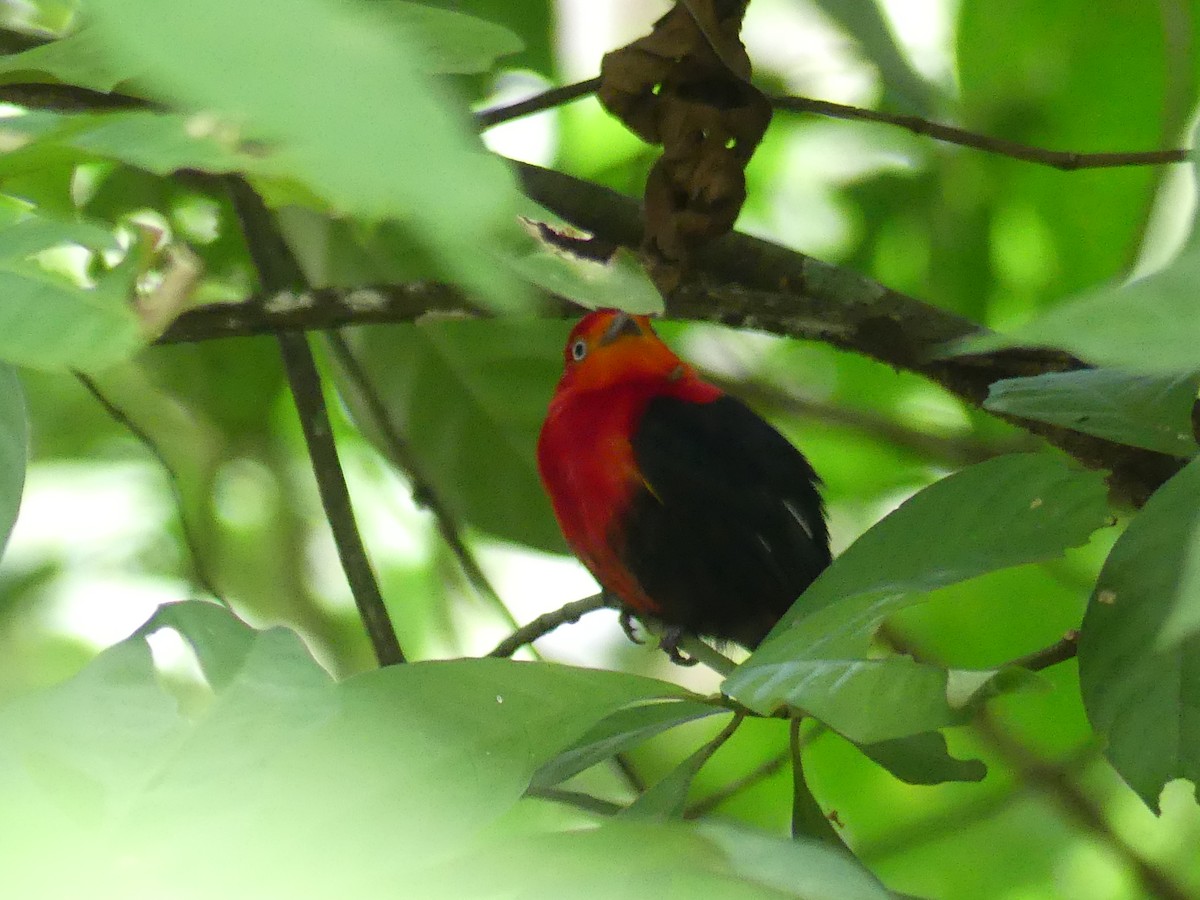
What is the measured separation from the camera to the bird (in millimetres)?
1244

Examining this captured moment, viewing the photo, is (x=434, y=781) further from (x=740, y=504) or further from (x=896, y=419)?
(x=896, y=419)

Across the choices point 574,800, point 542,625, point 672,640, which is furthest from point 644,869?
point 672,640

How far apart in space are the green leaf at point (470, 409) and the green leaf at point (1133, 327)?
106 cm

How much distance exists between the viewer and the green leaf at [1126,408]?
1.73 ft

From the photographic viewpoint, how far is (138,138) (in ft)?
1.00

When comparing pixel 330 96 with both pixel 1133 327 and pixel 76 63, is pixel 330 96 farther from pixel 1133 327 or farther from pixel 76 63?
pixel 76 63

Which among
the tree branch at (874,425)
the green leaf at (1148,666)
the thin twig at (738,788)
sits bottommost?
the thin twig at (738,788)

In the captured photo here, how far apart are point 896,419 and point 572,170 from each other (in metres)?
0.42

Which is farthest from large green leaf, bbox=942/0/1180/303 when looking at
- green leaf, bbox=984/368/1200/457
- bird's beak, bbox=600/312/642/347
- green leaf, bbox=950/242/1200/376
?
green leaf, bbox=950/242/1200/376

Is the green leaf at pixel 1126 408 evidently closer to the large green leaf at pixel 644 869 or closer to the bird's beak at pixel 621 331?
the large green leaf at pixel 644 869

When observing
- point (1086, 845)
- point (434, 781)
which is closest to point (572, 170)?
point (1086, 845)

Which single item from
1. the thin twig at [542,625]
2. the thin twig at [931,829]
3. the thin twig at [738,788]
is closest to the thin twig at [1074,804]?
the thin twig at [931,829]

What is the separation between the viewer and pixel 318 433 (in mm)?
926

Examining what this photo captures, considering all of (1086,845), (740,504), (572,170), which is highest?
(572,170)
